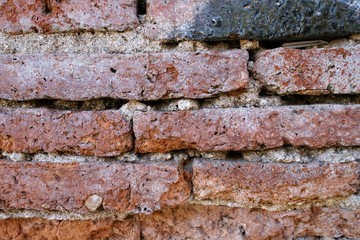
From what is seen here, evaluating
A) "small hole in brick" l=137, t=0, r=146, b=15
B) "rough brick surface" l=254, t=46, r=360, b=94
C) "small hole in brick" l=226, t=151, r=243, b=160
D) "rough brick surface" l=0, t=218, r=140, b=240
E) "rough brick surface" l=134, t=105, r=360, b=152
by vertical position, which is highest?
"small hole in brick" l=137, t=0, r=146, b=15

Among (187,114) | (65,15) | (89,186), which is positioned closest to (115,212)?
(89,186)

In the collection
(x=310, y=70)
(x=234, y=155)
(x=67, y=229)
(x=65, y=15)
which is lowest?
(x=67, y=229)

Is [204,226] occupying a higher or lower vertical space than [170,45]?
lower

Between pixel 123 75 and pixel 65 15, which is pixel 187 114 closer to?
pixel 123 75

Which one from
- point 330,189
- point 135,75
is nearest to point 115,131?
point 135,75

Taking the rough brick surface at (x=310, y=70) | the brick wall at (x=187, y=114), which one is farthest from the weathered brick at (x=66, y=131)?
the rough brick surface at (x=310, y=70)

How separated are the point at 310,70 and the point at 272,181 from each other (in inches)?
7.4

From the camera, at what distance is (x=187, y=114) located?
0.58m

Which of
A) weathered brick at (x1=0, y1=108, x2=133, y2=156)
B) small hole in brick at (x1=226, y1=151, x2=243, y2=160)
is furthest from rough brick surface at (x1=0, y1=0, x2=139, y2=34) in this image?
small hole in brick at (x1=226, y1=151, x2=243, y2=160)

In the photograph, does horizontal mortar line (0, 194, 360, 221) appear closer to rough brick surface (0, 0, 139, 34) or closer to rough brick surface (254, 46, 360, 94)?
rough brick surface (254, 46, 360, 94)

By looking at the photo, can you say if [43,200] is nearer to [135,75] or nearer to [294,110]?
[135,75]

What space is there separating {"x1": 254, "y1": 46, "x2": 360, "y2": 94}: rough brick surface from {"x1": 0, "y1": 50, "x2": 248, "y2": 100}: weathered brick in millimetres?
44

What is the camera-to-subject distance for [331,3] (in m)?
0.56

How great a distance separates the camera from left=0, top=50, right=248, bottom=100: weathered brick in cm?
58
